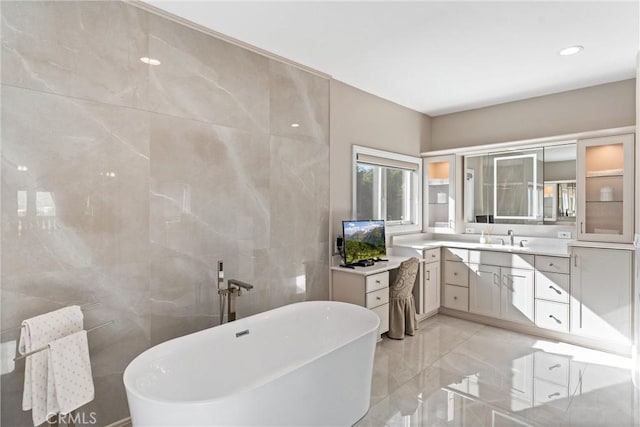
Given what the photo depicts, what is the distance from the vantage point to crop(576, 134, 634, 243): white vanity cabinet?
3.40m

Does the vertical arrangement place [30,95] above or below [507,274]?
above

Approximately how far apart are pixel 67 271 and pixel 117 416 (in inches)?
39.2

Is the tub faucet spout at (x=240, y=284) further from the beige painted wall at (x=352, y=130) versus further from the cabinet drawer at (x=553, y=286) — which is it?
the cabinet drawer at (x=553, y=286)

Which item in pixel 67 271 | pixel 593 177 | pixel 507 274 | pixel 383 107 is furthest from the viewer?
pixel 383 107

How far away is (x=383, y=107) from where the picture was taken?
4.28 metres

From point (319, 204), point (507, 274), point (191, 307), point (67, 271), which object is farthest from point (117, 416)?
point (507, 274)

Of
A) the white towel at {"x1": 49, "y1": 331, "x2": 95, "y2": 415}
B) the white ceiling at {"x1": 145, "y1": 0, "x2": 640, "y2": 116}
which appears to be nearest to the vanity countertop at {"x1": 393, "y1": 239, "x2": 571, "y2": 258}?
the white ceiling at {"x1": 145, "y1": 0, "x2": 640, "y2": 116}

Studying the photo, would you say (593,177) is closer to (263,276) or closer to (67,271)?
(263,276)

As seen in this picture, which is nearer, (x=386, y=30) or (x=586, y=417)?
(x=586, y=417)

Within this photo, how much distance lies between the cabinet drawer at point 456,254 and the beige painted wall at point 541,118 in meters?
1.51

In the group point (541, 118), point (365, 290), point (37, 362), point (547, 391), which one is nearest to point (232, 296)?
point (37, 362)

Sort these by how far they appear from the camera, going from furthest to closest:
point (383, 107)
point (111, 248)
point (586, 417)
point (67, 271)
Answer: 1. point (383, 107)
2. point (586, 417)
3. point (111, 248)
4. point (67, 271)

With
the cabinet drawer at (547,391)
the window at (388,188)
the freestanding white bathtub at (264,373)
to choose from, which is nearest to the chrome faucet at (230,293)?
the freestanding white bathtub at (264,373)

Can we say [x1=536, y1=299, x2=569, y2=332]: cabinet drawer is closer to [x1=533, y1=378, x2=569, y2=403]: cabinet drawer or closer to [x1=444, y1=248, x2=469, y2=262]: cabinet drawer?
[x1=444, y1=248, x2=469, y2=262]: cabinet drawer
